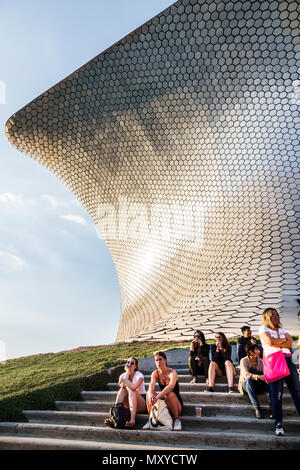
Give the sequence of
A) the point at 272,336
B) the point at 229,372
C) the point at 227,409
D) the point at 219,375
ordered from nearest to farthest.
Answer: the point at 272,336 < the point at 227,409 < the point at 229,372 < the point at 219,375

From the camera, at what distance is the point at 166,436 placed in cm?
290

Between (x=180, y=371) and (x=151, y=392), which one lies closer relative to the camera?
(x=151, y=392)

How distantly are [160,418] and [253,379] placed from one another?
101 centimetres

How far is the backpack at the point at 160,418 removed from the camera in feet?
9.94

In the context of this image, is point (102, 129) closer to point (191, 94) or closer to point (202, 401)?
point (191, 94)

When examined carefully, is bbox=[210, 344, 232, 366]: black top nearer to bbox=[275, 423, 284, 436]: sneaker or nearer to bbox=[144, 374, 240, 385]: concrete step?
bbox=[144, 374, 240, 385]: concrete step

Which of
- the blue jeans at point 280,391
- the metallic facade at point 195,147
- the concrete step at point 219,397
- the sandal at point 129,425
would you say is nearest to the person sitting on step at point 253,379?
the concrete step at point 219,397

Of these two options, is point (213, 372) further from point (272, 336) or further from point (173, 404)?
point (272, 336)

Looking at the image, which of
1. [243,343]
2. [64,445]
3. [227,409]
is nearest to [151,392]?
[227,409]

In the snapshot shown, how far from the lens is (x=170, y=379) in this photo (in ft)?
11.0

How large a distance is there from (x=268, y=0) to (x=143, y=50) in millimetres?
3946

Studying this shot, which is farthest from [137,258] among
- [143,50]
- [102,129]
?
[143,50]

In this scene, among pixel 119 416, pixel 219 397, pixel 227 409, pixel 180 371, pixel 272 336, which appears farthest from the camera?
pixel 180 371

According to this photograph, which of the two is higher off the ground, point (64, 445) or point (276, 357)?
Result: point (276, 357)
